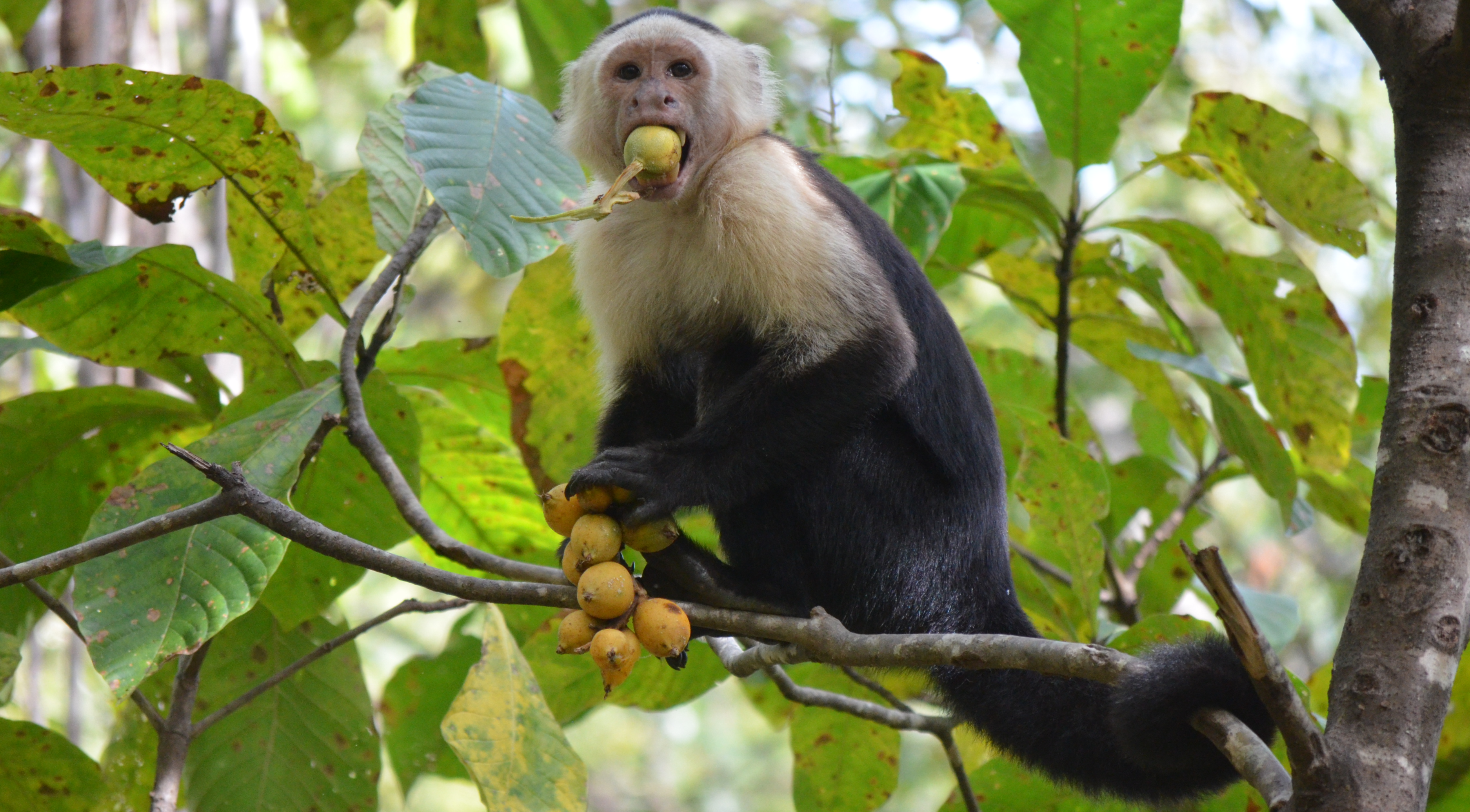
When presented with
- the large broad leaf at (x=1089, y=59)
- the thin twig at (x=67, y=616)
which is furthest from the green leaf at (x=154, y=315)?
the large broad leaf at (x=1089, y=59)

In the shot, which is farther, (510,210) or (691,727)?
(691,727)

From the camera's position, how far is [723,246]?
2576 millimetres

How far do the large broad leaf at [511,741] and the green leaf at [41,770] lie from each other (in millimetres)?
944

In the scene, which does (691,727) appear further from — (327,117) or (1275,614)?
(1275,614)

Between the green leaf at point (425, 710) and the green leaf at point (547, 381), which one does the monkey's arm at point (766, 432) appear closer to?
the green leaf at point (547, 381)

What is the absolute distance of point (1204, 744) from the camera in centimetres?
183

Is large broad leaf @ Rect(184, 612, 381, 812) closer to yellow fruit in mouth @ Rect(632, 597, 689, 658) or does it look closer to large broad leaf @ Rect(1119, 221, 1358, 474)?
yellow fruit in mouth @ Rect(632, 597, 689, 658)

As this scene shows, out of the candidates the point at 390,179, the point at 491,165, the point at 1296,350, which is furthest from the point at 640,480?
the point at 1296,350

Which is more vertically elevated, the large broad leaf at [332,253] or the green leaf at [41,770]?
the large broad leaf at [332,253]

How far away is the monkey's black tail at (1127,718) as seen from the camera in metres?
1.73

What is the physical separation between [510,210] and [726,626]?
2.88 feet

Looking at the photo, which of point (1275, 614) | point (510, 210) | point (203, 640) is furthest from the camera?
point (1275, 614)

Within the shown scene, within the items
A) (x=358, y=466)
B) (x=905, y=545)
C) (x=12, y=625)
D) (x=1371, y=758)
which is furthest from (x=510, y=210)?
(x=1371, y=758)

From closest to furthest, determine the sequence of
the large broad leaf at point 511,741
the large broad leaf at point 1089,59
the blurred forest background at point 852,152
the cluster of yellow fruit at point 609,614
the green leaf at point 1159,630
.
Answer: the cluster of yellow fruit at point 609,614, the large broad leaf at point 511,741, the green leaf at point 1159,630, the large broad leaf at point 1089,59, the blurred forest background at point 852,152
